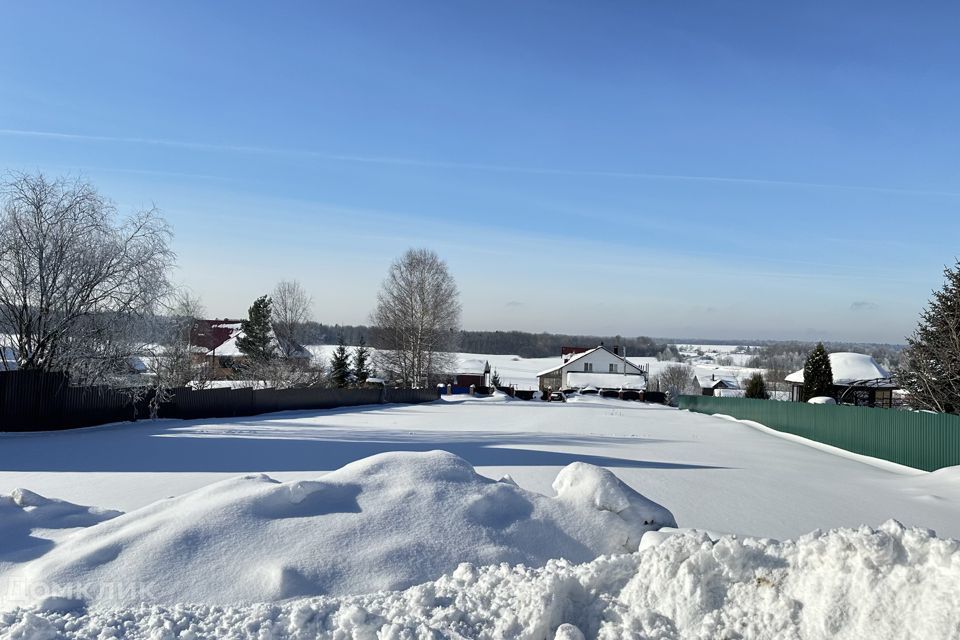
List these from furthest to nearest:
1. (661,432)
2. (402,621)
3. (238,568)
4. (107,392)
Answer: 1. (661,432)
2. (107,392)
3. (238,568)
4. (402,621)

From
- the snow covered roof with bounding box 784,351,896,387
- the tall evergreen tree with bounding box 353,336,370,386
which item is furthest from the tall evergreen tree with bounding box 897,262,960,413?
the tall evergreen tree with bounding box 353,336,370,386

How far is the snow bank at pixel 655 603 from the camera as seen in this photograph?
4.12m

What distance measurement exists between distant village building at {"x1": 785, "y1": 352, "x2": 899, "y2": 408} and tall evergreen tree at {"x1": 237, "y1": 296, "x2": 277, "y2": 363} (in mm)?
32964

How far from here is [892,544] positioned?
13.9 ft

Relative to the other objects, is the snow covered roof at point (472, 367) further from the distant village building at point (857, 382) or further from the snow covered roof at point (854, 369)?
the snow covered roof at point (854, 369)

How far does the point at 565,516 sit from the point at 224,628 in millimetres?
2985

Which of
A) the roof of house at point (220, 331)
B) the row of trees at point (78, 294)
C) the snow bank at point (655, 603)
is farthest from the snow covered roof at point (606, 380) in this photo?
the snow bank at point (655, 603)

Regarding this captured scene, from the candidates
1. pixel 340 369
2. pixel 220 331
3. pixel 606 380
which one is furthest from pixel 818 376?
pixel 220 331

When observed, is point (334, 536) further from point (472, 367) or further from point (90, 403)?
point (472, 367)

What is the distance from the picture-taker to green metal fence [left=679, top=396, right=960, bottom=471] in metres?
15.7

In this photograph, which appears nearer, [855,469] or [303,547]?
[303,547]

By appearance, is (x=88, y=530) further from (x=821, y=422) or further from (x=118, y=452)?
(x=821, y=422)

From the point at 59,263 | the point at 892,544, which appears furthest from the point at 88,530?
the point at 59,263

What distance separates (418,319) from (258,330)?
10582 mm
